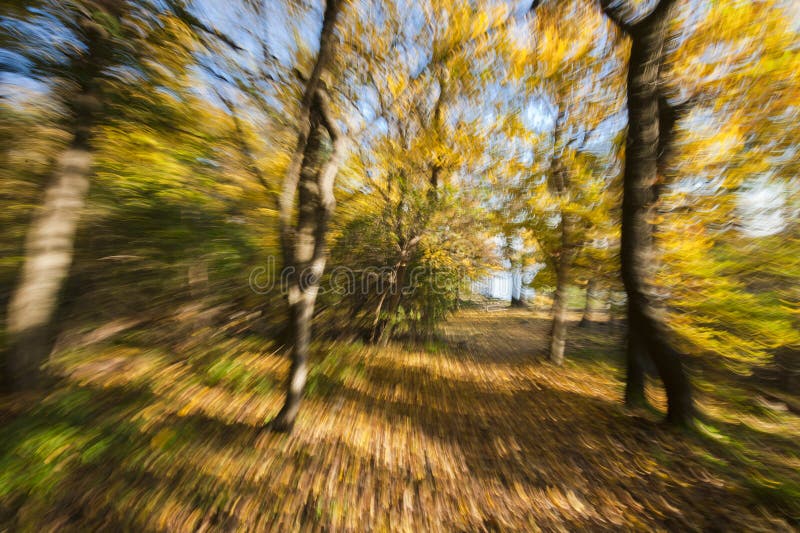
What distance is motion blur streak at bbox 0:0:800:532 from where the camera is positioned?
2900 mm

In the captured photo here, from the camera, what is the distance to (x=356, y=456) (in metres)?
3.56

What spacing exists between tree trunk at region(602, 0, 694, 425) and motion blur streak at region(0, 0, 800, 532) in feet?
0.12

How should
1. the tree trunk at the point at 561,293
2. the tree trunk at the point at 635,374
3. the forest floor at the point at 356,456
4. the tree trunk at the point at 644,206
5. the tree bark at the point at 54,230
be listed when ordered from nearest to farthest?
1. the forest floor at the point at 356,456
2. the tree bark at the point at 54,230
3. the tree trunk at the point at 644,206
4. the tree trunk at the point at 635,374
5. the tree trunk at the point at 561,293

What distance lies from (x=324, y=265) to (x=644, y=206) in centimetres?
535

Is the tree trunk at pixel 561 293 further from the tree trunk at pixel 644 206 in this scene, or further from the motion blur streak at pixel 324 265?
the tree trunk at pixel 644 206

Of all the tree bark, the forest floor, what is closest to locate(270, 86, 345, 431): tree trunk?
the forest floor

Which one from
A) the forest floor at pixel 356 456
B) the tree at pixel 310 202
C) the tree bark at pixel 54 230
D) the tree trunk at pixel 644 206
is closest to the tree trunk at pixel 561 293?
the forest floor at pixel 356 456

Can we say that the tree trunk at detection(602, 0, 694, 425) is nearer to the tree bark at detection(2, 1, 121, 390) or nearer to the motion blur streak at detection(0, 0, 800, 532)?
the motion blur streak at detection(0, 0, 800, 532)

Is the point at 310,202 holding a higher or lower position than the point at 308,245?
higher

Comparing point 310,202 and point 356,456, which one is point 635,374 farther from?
point 310,202

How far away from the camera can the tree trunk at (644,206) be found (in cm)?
398

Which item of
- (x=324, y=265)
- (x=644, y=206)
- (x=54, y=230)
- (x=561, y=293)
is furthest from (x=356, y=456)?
(x=561, y=293)

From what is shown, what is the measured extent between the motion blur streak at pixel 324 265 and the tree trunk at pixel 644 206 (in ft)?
0.12

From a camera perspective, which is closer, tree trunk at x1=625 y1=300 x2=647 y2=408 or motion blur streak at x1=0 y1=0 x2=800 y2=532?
motion blur streak at x1=0 y1=0 x2=800 y2=532
